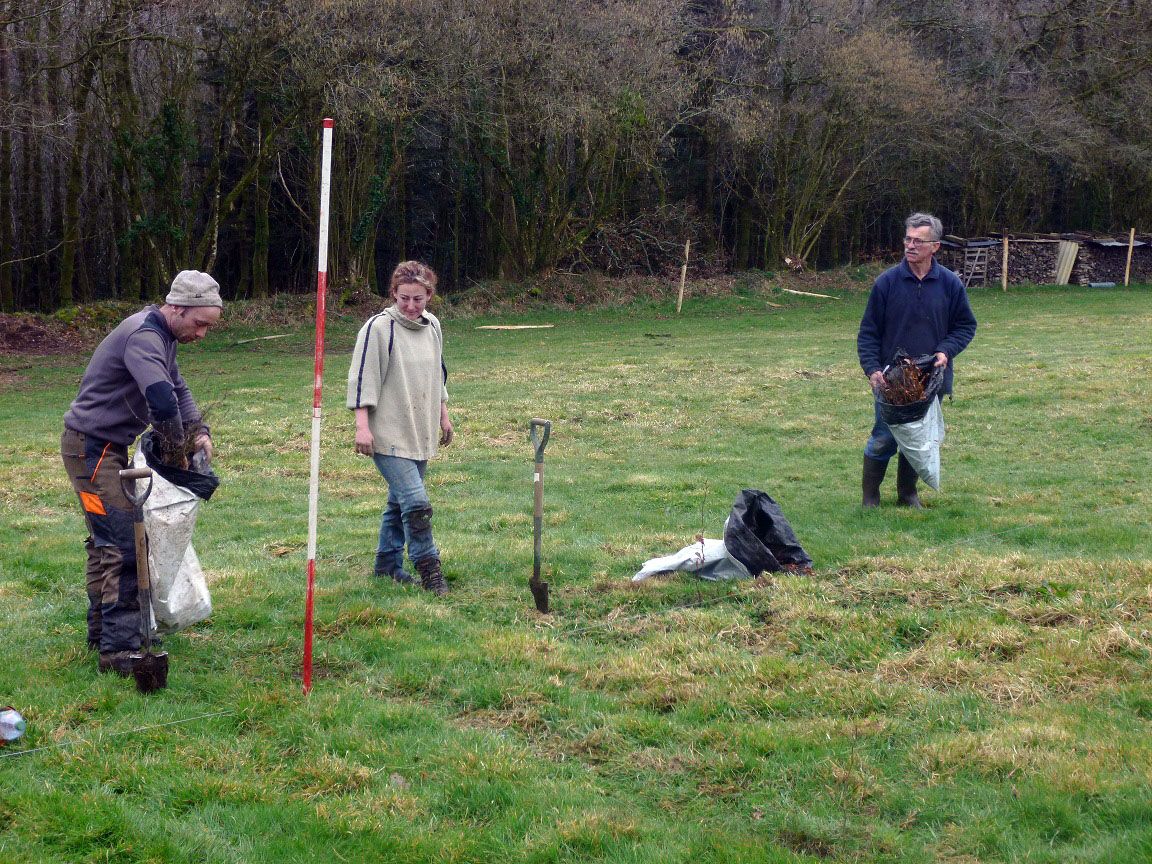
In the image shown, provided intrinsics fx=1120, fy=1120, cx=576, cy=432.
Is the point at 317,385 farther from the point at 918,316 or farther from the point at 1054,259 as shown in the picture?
the point at 1054,259

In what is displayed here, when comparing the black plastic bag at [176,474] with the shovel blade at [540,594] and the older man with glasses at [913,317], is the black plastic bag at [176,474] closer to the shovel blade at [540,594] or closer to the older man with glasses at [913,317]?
the shovel blade at [540,594]

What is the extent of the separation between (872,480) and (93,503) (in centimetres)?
628

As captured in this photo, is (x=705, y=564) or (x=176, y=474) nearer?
(x=176, y=474)

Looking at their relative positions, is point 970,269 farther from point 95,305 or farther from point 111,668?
point 111,668

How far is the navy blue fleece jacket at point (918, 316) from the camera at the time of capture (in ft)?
29.3

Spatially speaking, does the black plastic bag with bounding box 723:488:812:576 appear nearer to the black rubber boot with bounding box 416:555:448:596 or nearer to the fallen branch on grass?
the black rubber boot with bounding box 416:555:448:596

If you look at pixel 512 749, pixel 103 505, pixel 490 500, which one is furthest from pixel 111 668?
pixel 490 500

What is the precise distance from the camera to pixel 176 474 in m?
5.69

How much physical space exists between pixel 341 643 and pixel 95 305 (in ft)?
80.9

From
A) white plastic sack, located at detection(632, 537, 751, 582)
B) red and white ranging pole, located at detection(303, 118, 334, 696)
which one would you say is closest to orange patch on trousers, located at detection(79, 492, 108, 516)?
red and white ranging pole, located at detection(303, 118, 334, 696)

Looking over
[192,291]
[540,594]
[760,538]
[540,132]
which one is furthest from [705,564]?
[540,132]

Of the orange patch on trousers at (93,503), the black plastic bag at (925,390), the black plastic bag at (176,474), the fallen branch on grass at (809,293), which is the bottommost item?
the orange patch on trousers at (93,503)

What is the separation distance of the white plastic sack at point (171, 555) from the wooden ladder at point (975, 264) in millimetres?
34374

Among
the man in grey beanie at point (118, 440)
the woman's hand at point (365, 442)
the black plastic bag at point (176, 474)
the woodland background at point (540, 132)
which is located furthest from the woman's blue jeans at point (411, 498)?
the woodland background at point (540, 132)
